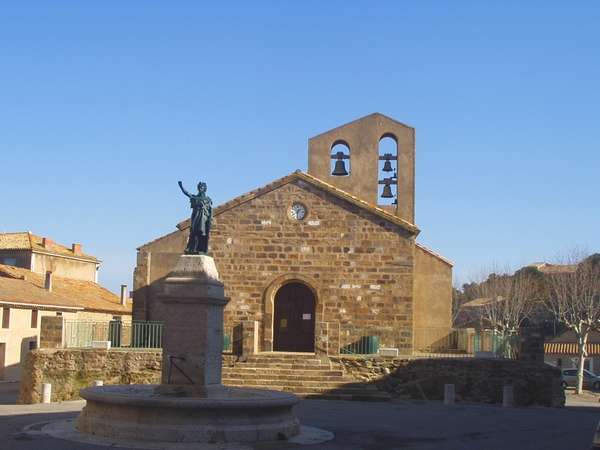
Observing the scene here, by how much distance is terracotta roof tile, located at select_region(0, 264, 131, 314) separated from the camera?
1499 inches

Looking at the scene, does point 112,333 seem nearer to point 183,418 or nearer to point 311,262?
point 311,262

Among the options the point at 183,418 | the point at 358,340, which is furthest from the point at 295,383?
the point at 183,418

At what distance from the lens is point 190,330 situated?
13.4 m

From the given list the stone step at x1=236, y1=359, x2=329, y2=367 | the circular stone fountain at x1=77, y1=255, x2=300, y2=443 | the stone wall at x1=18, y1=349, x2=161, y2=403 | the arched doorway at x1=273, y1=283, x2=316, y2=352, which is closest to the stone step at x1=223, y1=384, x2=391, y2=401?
the stone step at x1=236, y1=359, x2=329, y2=367

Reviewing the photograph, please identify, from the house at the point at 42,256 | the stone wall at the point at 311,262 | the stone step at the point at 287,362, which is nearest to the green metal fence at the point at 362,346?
the stone wall at the point at 311,262

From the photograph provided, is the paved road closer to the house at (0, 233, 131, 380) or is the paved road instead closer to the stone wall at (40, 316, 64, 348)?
the stone wall at (40, 316, 64, 348)

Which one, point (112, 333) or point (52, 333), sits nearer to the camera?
point (52, 333)

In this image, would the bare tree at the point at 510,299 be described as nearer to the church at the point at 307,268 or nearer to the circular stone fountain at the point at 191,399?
the church at the point at 307,268

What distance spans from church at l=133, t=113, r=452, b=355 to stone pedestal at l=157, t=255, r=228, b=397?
12.1 meters

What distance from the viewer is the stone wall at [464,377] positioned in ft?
75.9

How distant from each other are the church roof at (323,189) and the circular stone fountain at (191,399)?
13.1 metres

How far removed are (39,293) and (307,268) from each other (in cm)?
1899

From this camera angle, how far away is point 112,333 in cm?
2489

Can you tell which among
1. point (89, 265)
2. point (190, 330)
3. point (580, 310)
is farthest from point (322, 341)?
point (89, 265)
